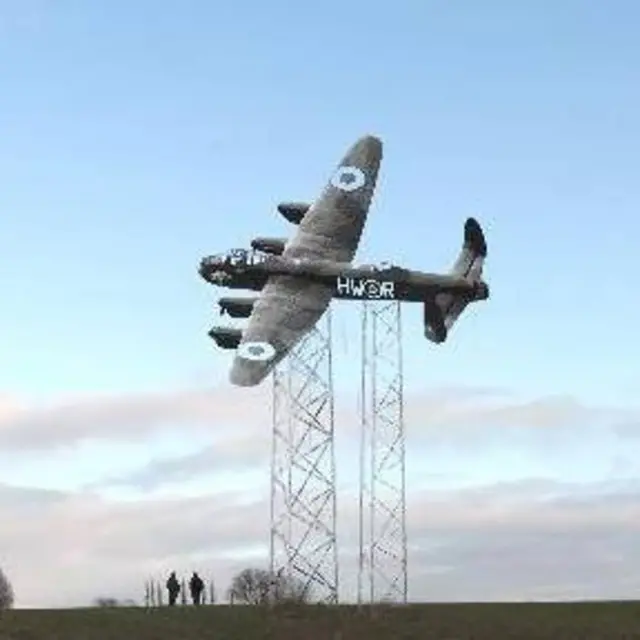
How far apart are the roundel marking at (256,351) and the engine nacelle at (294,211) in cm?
2165

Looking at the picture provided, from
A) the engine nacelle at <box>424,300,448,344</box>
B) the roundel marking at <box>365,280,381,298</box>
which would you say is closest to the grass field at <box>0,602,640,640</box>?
the roundel marking at <box>365,280,381,298</box>

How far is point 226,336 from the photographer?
7506 cm

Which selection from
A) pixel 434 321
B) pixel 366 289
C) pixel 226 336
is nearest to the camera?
pixel 226 336

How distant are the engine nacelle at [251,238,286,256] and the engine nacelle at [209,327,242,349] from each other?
40.3 ft

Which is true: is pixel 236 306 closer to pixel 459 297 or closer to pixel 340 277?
pixel 340 277

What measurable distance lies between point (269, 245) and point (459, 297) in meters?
13.0

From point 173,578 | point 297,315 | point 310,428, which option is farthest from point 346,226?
point 173,578

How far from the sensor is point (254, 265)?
264 feet

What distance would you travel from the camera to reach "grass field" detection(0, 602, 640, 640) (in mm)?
54062

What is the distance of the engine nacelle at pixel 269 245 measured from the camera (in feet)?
283

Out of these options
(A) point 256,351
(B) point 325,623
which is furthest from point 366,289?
(B) point 325,623

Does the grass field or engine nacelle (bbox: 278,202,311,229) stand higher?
engine nacelle (bbox: 278,202,311,229)

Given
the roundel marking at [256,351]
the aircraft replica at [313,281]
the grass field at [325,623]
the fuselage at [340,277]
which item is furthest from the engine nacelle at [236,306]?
the grass field at [325,623]

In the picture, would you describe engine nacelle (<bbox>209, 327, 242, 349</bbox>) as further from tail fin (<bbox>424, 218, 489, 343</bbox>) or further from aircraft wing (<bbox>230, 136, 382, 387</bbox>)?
tail fin (<bbox>424, 218, 489, 343</bbox>)
